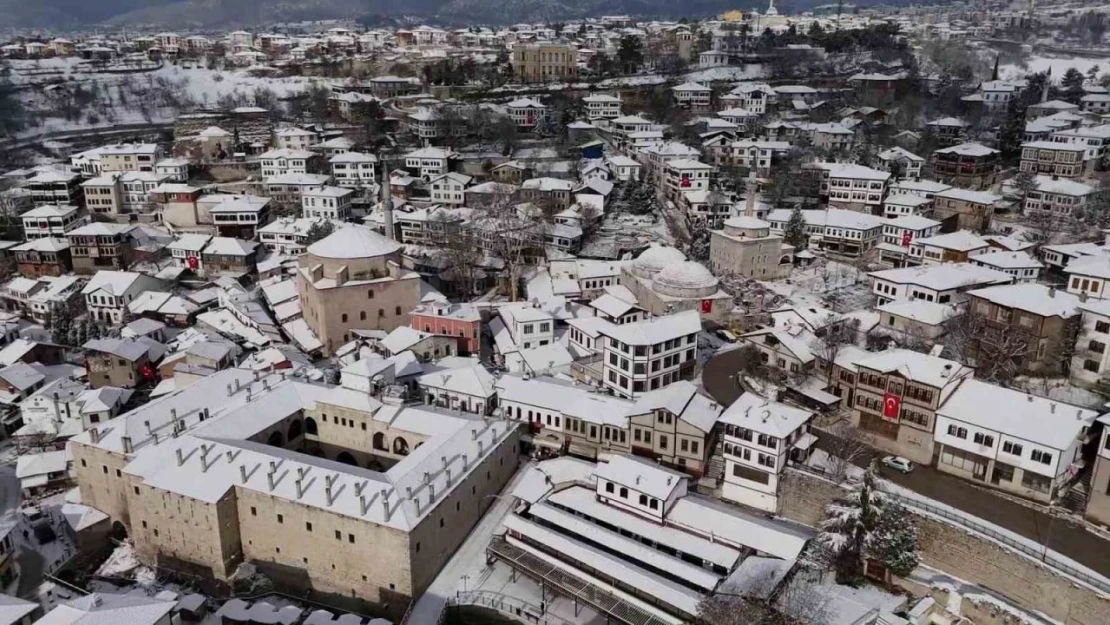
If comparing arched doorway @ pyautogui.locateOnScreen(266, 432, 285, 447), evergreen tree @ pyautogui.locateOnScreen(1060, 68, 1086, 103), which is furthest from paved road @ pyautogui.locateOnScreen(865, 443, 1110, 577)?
evergreen tree @ pyautogui.locateOnScreen(1060, 68, 1086, 103)

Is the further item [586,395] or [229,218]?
[229,218]

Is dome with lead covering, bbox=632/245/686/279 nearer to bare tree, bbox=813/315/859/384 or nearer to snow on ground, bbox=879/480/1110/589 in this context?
bare tree, bbox=813/315/859/384

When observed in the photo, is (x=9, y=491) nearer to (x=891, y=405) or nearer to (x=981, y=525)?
(x=891, y=405)

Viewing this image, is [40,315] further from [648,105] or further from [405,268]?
[648,105]

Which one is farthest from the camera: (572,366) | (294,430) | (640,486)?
(572,366)

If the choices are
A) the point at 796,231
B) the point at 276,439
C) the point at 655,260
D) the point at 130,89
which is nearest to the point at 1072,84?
the point at 796,231

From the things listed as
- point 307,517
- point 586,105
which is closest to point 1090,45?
point 586,105
